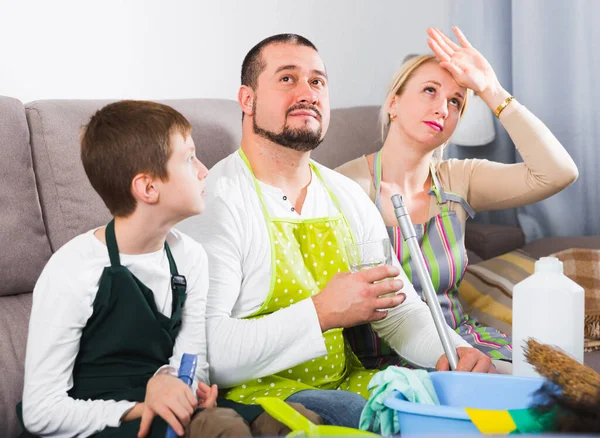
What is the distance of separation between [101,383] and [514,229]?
5.39 ft

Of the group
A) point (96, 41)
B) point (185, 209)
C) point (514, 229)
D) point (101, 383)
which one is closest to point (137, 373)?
point (101, 383)

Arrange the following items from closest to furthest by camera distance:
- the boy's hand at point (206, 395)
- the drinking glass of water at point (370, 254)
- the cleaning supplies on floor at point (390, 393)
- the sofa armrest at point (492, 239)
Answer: the cleaning supplies on floor at point (390, 393)
the boy's hand at point (206, 395)
the drinking glass of water at point (370, 254)
the sofa armrest at point (492, 239)

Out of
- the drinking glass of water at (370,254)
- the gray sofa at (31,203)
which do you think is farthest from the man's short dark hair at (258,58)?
the drinking glass of water at (370,254)

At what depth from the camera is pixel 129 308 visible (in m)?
1.25

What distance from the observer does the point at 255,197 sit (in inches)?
62.6

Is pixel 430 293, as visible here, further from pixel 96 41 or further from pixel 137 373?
pixel 96 41

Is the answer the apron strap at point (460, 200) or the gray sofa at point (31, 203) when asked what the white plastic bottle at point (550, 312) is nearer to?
the apron strap at point (460, 200)

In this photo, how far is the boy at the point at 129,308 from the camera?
1188 mm

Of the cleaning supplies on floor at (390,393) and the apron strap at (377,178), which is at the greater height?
the apron strap at (377,178)

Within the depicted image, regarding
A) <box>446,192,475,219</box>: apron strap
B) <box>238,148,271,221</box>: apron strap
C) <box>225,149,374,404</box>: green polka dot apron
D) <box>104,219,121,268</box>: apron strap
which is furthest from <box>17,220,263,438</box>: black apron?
<box>446,192,475,219</box>: apron strap

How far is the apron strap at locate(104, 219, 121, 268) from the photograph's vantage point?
1.25m

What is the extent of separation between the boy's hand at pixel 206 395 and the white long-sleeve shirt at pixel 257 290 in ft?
0.49

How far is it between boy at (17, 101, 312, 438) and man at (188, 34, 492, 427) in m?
0.11

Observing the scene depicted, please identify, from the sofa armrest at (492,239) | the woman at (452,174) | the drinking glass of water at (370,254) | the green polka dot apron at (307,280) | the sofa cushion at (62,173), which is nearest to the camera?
the drinking glass of water at (370,254)
